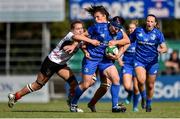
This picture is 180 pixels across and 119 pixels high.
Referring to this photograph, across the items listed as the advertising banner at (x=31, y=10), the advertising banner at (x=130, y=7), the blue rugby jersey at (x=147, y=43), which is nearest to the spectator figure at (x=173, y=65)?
the advertising banner at (x=130, y=7)

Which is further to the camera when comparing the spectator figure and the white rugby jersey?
the spectator figure

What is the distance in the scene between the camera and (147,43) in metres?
17.4

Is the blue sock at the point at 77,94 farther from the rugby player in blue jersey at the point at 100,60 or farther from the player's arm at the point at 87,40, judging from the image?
the player's arm at the point at 87,40

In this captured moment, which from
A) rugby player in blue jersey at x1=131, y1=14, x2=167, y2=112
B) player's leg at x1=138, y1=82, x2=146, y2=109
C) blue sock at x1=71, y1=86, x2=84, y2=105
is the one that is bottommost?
player's leg at x1=138, y1=82, x2=146, y2=109

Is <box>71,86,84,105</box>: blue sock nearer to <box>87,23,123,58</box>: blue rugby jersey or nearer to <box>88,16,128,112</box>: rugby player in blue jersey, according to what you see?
<box>88,16,128,112</box>: rugby player in blue jersey

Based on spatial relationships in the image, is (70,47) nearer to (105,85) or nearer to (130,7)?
(105,85)

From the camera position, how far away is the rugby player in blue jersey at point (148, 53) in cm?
1720

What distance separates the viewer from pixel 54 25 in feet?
148

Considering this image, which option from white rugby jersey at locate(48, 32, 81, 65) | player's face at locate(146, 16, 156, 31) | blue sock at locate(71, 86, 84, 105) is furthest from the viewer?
player's face at locate(146, 16, 156, 31)

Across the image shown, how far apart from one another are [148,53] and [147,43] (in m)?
0.24

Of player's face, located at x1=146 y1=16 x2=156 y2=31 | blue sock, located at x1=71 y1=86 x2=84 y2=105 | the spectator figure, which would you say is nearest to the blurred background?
the spectator figure

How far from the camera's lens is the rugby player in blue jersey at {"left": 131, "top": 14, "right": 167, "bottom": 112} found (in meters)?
17.2

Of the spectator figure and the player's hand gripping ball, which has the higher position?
the player's hand gripping ball

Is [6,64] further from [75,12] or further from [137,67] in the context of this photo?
[137,67]
